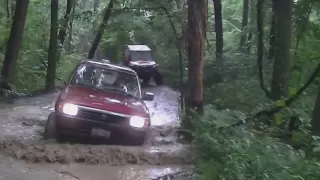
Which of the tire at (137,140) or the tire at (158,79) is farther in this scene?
the tire at (158,79)

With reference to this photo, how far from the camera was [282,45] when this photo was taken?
1145cm

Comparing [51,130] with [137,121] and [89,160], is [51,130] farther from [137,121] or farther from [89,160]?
[137,121]

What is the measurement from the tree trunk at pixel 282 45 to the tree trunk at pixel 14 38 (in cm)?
1124

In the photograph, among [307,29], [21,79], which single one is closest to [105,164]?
[307,29]

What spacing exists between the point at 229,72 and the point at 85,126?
41.3 feet

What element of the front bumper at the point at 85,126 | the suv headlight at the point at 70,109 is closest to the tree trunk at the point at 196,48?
the front bumper at the point at 85,126

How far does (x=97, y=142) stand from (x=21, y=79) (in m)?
16.5

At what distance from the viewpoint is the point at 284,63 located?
11.6m

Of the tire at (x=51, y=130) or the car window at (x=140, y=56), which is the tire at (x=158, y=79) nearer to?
the car window at (x=140, y=56)

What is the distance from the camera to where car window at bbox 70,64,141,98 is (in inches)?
427

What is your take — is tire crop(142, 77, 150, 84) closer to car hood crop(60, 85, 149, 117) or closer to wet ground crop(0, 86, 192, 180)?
wet ground crop(0, 86, 192, 180)

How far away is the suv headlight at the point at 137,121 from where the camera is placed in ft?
32.3

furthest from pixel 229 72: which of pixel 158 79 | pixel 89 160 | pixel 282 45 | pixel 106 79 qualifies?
pixel 89 160

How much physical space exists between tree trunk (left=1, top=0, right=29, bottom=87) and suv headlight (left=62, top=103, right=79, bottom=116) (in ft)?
35.6
